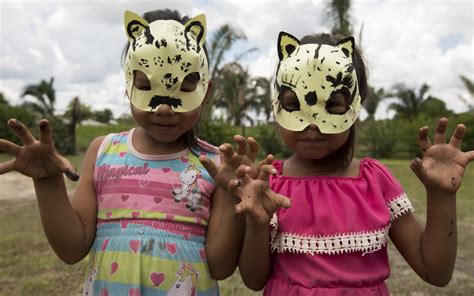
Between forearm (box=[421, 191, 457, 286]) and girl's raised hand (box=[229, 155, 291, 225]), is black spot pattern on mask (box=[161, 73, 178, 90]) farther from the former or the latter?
forearm (box=[421, 191, 457, 286])

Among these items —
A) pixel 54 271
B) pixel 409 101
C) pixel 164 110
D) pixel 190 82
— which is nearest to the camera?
pixel 164 110

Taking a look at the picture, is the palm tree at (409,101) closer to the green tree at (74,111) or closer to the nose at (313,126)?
the green tree at (74,111)

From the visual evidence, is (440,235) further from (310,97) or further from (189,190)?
(189,190)

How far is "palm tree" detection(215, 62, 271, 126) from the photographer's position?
22297mm

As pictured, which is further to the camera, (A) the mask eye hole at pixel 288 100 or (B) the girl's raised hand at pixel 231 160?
(A) the mask eye hole at pixel 288 100

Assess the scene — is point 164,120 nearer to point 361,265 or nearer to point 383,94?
point 361,265

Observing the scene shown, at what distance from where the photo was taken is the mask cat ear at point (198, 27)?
1.98 m

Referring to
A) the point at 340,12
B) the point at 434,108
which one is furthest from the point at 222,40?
the point at 434,108

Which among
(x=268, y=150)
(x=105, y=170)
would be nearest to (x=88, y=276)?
(x=105, y=170)

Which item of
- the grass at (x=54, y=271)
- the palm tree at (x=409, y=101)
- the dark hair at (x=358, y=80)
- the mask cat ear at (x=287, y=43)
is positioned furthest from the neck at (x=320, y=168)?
the palm tree at (x=409, y=101)

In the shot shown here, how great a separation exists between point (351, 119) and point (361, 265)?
0.58m

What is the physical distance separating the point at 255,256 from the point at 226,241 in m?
0.13

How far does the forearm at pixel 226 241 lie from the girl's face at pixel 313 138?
13.5 inches

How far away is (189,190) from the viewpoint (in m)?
1.91
